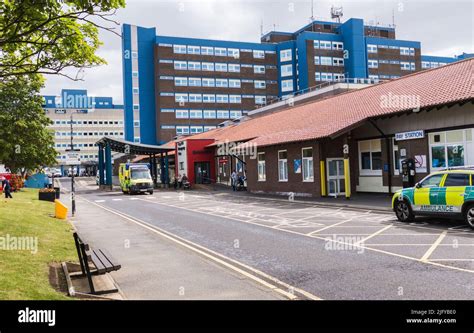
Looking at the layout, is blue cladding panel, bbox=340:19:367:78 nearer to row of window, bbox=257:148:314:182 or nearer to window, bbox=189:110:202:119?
window, bbox=189:110:202:119

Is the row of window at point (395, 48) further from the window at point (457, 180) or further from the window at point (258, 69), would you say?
the window at point (457, 180)

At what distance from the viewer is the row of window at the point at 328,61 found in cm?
8188

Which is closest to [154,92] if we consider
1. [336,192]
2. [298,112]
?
[298,112]

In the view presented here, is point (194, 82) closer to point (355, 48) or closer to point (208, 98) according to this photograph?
point (208, 98)

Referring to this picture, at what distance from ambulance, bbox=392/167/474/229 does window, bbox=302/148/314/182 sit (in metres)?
11.1

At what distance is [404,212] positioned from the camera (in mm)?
14102

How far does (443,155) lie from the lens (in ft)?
65.6

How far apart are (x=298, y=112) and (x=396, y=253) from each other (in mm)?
27282

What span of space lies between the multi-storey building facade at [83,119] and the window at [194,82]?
48.0 meters

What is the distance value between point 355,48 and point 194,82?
32.4 m

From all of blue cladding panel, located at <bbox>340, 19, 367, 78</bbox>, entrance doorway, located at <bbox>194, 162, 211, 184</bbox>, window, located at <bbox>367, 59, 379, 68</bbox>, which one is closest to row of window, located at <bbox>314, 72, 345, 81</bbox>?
blue cladding panel, located at <bbox>340, 19, 367, 78</bbox>

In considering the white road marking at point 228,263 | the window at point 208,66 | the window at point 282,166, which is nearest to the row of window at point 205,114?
the window at point 208,66

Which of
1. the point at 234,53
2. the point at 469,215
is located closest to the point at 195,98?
the point at 234,53
